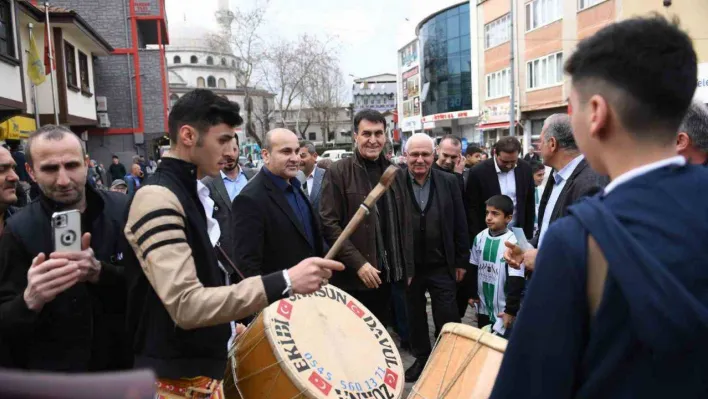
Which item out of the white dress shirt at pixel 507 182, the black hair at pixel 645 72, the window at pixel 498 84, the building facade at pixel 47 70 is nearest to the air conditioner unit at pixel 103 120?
the building facade at pixel 47 70

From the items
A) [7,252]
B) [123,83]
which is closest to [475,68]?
[123,83]

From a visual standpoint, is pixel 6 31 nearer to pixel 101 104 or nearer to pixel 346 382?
pixel 101 104

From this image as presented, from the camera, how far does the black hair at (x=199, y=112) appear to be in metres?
2.43

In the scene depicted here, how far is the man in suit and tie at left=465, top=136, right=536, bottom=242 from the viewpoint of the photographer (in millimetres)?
6297

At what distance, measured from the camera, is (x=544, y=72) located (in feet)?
94.5

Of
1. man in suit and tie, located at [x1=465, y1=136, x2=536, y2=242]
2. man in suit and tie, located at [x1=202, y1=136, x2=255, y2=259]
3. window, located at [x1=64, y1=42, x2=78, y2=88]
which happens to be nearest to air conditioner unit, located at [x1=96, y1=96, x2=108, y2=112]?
window, located at [x1=64, y1=42, x2=78, y2=88]

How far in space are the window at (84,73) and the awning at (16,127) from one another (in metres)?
5.89

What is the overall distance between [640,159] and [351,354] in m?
2.05

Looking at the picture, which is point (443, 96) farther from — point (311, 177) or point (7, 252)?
point (7, 252)

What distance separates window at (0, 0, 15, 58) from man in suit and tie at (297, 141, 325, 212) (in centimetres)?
996

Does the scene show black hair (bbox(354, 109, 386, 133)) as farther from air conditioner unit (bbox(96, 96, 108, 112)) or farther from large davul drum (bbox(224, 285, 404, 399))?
air conditioner unit (bbox(96, 96, 108, 112))

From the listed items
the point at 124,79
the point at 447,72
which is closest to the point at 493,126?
the point at 447,72

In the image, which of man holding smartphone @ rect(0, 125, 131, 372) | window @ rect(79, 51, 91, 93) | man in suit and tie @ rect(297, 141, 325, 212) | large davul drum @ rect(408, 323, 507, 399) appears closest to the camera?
man holding smartphone @ rect(0, 125, 131, 372)

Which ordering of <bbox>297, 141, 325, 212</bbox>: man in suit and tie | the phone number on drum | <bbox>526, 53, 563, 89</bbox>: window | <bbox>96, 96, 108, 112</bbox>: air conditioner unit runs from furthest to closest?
<bbox>526, 53, 563, 89</bbox>: window
<bbox>96, 96, 108, 112</bbox>: air conditioner unit
<bbox>297, 141, 325, 212</bbox>: man in suit and tie
the phone number on drum
